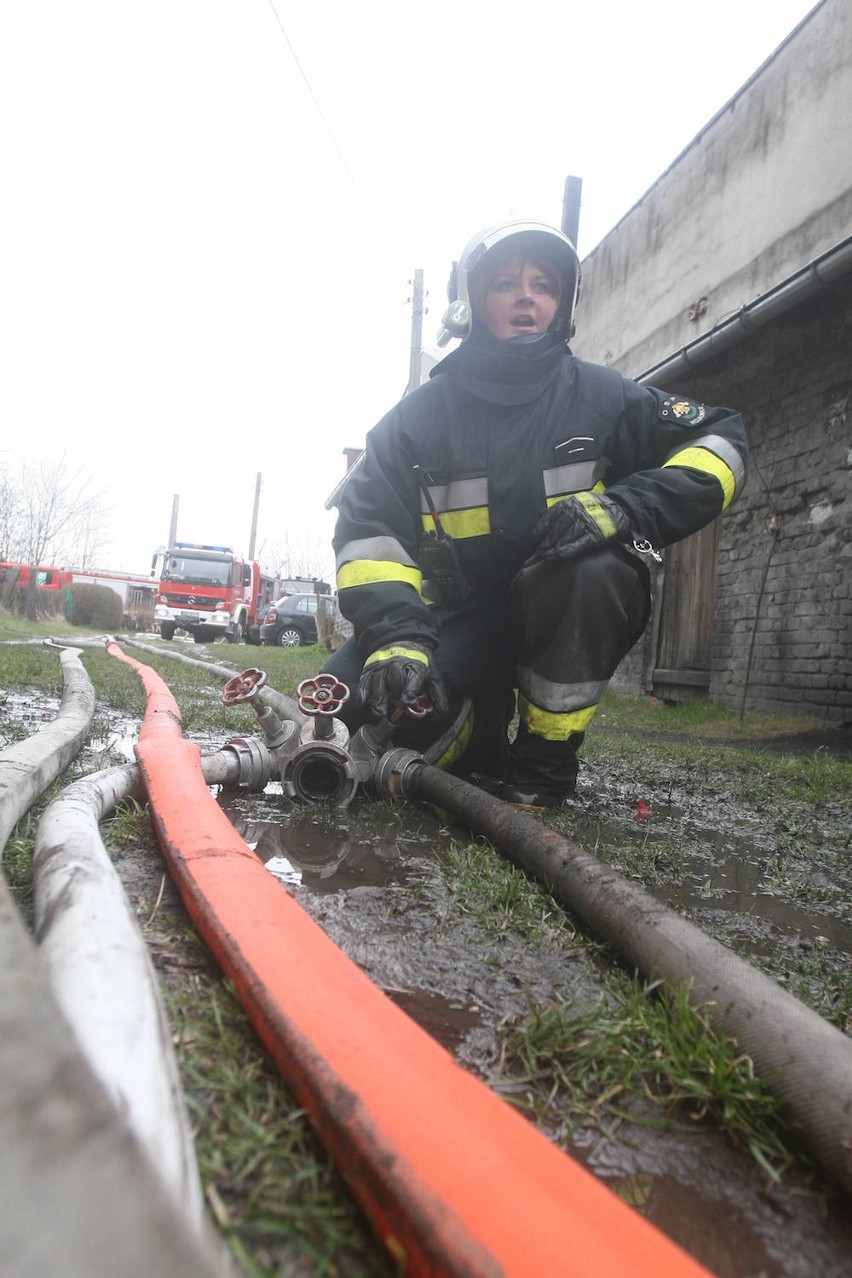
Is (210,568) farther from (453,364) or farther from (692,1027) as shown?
(692,1027)

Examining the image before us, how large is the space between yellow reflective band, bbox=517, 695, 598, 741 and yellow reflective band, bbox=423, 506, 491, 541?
0.56m

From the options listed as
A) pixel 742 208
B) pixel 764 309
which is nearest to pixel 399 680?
pixel 764 309

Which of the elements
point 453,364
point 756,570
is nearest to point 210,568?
point 756,570

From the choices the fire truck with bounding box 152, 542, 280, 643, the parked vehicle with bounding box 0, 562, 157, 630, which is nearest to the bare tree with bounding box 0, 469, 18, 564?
the parked vehicle with bounding box 0, 562, 157, 630

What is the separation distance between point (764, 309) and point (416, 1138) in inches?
242

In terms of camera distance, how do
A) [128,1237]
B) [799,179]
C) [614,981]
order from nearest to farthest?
[128,1237] < [614,981] < [799,179]

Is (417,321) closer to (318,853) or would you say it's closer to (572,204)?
(572,204)

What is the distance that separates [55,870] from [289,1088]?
0.48m

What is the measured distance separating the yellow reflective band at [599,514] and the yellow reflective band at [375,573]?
525 millimetres

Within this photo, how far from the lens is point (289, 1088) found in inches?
31.6

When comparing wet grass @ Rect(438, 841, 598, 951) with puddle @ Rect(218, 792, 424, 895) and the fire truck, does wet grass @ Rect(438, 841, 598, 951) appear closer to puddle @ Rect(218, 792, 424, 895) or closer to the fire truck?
puddle @ Rect(218, 792, 424, 895)

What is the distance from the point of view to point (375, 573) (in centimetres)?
244

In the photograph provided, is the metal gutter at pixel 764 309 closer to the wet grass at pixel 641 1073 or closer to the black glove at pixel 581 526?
the black glove at pixel 581 526

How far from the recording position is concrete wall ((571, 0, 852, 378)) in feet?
19.4
